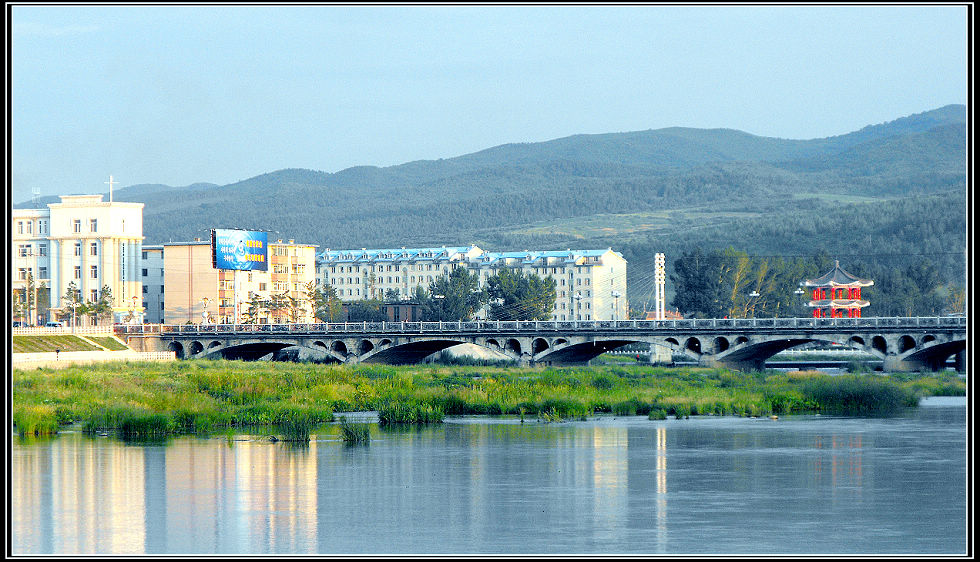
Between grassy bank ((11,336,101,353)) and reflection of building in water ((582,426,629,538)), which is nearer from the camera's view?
reflection of building in water ((582,426,629,538))

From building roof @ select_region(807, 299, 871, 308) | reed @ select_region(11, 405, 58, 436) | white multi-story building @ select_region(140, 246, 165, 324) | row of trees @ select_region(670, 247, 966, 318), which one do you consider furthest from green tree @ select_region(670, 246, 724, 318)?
reed @ select_region(11, 405, 58, 436)

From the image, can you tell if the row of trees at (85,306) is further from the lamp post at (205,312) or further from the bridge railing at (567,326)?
the bridge railing at (567,326)

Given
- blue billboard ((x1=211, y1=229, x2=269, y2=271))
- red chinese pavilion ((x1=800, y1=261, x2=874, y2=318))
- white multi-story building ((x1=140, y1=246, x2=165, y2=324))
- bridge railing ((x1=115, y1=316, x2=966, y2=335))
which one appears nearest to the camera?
bridge railing ((x1=115, y1=316, x2=966, y2=335))

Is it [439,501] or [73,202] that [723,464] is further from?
[73,202]

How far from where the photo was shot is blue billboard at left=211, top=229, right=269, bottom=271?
11019cm

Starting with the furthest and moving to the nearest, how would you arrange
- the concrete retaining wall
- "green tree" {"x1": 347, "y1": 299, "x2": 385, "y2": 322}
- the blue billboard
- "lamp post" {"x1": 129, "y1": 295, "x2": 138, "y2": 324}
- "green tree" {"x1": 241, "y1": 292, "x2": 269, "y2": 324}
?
"green tree" {"x1": 347, "y1": 299, "x2": 385, "y2": 322}
"green tree" {"x1": 241, "y1": 292, "x2": 269, "y2": 324}
"lamp post" {"x1": 129, "y1": 295, "x2": 138, "y2": 324}
the blue billboard
the concrete retaining wall

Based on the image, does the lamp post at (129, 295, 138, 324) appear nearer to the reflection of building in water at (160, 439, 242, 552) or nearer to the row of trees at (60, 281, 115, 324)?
the row of trees at (60, 281, 115, 324)

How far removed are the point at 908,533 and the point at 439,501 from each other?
9.80 m

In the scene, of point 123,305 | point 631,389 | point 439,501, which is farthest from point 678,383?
point 123,305

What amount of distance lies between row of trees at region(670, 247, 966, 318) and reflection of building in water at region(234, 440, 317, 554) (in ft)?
340

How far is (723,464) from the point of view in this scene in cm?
3525

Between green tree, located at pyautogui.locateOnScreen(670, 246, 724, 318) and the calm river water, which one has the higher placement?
green tree, located at pyautogui.locateOnScreen(670, 246, 724, 318)

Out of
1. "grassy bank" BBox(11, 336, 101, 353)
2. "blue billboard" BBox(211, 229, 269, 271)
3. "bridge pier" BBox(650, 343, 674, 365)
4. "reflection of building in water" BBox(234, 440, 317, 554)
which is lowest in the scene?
"bridge pier" BBox(650, 343, 674, 365)
